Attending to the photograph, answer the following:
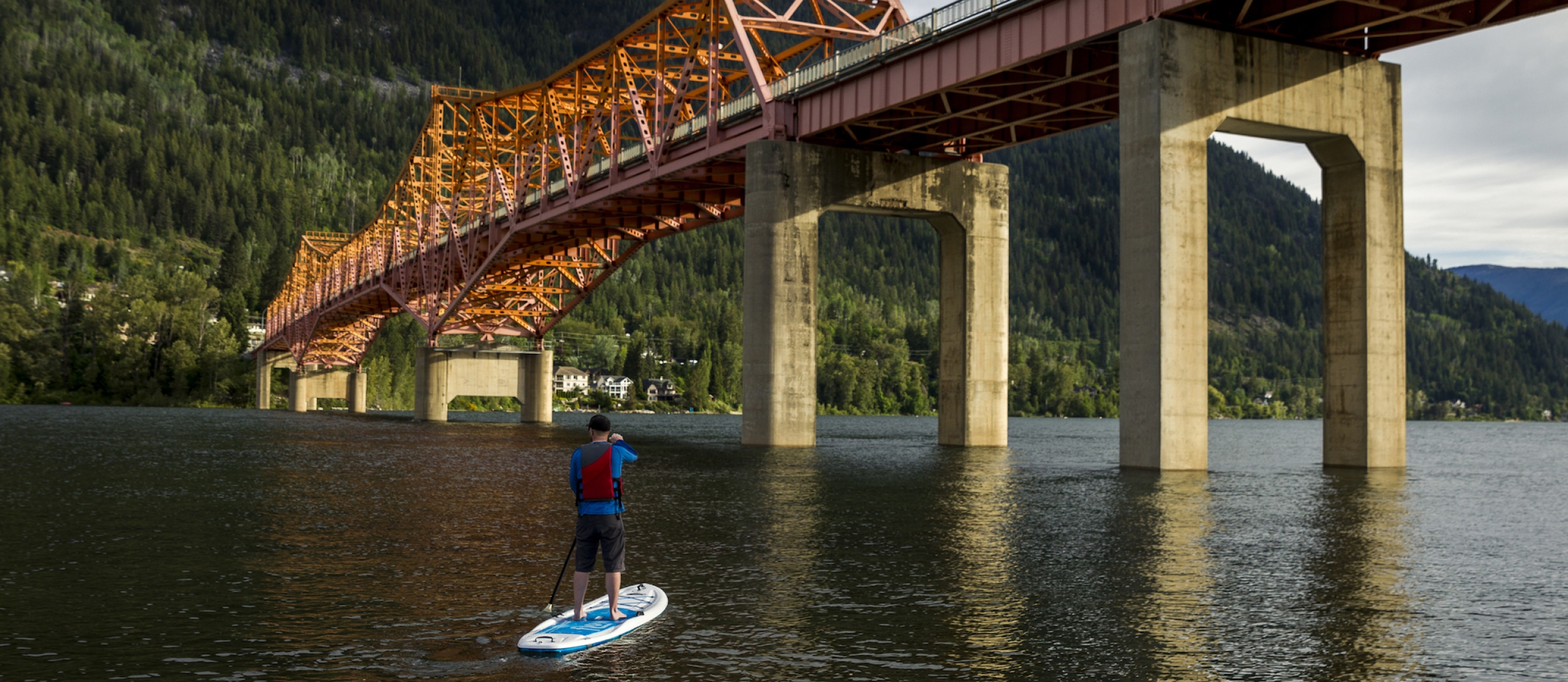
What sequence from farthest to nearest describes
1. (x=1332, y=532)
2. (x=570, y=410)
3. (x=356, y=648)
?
(x=570, y=410) < (x=1332, y=532) < (x=356, y=648)

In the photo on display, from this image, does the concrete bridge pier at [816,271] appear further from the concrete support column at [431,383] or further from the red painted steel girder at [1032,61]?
the concrete support column at [431,383]

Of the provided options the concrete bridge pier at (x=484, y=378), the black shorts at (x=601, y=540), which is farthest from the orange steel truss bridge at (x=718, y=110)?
the black shorts at (x=601, y=540)

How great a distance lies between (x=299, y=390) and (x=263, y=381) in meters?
13.0

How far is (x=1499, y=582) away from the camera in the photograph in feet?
53.6

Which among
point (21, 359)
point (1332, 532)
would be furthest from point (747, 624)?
point (21, 359)

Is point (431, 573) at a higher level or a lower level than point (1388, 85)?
lower

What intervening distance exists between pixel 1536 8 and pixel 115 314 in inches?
5829

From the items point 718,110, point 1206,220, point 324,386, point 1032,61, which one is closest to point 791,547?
point 1206,220

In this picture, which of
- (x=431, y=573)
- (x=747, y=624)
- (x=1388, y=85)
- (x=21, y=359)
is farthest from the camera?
(x=21, y=359)

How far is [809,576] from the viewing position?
16.3 metres

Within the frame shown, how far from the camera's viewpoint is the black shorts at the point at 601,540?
12641mm

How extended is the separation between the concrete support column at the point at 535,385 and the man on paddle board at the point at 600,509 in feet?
289

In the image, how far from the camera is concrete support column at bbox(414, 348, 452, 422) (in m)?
96.3

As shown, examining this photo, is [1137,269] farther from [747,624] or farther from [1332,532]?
[747,624]
